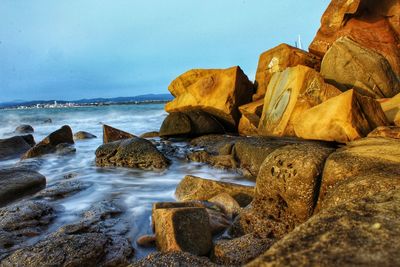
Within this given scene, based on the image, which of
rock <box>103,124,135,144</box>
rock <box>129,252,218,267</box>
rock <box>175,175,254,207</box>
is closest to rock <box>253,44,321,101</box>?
rock <box>103,124,135,144</box>

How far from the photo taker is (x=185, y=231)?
301cm

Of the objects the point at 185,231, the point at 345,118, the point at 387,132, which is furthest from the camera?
the point at 345,118

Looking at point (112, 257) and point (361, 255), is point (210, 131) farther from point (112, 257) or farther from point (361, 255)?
point (361, 255)

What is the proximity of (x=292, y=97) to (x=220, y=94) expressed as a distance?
11.9 ft

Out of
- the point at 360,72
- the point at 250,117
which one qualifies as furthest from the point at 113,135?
the point at 360,72

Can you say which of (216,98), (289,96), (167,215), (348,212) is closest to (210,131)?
(216,98)

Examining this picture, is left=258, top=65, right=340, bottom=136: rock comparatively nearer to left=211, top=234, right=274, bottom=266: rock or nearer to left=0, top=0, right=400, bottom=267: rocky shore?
left=0, top=0, right=400, bottom=267: rocky shore

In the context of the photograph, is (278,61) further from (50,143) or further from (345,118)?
(50,143)

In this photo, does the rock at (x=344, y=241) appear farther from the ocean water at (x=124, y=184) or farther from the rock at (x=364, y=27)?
the rock at (x=364, y=27)

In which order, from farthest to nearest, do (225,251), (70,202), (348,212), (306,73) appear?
1. (306,73)
2. (70,202)
3. (225,251)
4. (348,212)

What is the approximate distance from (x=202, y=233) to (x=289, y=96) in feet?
19.2

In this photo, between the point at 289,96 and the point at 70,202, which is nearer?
the point at 70,202

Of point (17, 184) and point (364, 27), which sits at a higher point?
point (364, 27)

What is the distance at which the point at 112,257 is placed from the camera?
3023mm
